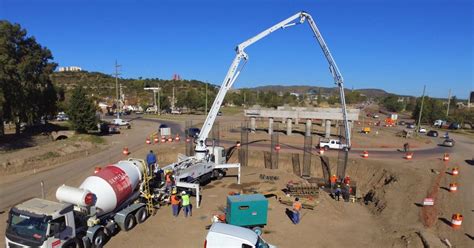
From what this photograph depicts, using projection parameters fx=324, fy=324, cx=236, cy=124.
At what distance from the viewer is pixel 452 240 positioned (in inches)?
705

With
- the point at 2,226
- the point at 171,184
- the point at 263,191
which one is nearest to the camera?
the point at 2,226

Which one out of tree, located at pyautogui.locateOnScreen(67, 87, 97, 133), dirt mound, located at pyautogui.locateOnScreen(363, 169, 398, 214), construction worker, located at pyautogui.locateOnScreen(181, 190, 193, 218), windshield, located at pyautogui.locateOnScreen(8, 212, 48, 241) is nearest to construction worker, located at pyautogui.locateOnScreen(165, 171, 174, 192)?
construction worker, located at pyautogui.locateOnScreen(181, 190, 193, 218)

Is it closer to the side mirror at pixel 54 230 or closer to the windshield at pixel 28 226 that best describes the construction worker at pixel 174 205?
the side mirror at pixel 54 230

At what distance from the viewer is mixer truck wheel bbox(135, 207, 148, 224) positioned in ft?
64.1

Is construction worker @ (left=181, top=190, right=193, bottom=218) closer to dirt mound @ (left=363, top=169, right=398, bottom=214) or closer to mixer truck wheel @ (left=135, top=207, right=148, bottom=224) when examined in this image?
mixer truck wheel @ (left=135, top=207, right=148, bottom=224)

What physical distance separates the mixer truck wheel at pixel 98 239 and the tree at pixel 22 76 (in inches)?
1094

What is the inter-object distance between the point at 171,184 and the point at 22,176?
54.3 feet

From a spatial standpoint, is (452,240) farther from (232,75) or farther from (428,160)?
(428,160)

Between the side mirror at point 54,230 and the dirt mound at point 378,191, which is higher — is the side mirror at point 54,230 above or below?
above

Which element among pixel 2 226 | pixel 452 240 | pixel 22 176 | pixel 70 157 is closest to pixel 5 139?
pixel 70 157

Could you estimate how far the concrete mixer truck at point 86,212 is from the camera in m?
13.4

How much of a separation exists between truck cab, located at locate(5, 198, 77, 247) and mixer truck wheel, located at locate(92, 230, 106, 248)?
1847 millimetres

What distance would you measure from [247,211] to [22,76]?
38.6m

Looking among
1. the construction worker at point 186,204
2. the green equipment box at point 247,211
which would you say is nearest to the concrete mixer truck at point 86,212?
the construction worker at point 186,204
